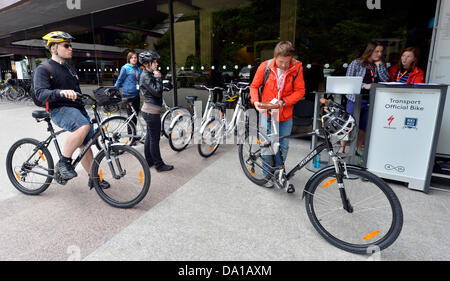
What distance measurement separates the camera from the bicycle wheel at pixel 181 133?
4.48 m

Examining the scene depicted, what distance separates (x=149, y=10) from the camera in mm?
7266

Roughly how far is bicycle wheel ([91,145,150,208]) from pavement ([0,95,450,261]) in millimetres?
123

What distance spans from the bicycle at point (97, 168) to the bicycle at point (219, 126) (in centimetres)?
166

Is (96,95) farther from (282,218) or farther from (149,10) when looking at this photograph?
(149,10)

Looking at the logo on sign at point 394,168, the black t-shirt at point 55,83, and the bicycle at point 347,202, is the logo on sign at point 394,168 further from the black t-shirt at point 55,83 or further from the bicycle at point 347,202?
the black t-shirt at point 55,83

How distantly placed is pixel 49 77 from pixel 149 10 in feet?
18.4

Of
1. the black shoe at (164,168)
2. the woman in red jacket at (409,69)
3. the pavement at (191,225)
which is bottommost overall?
the pavement at (191,225)

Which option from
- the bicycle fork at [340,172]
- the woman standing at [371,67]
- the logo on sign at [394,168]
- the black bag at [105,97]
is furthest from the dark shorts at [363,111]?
the black bag at [105,97]

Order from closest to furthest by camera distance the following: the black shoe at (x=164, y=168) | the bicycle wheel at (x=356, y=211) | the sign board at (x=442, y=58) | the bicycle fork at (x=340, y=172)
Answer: the bicycle wheel at (x=356, y=211), the bicycle fork at (x=340, y=172), the sign board at (x=442, y=58), the black shoe at (x=164, y=168)

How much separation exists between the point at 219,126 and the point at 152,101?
4.53ft

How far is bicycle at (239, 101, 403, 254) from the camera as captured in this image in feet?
6.36

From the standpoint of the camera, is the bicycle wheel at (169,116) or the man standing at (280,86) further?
the bicycle wheel at (169,116)
